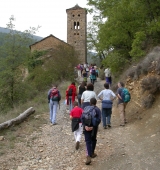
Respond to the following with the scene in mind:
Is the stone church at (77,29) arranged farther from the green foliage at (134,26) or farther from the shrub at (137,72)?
the shrub at (137,72)

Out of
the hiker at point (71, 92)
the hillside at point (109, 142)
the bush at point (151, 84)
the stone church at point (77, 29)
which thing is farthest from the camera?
the stone church at point (77, 29)

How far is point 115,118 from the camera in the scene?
37.2ft

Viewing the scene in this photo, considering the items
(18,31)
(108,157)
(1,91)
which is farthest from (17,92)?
(108,157)

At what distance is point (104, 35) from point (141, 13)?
2851 millimetres

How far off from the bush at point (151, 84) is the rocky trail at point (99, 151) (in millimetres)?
1357

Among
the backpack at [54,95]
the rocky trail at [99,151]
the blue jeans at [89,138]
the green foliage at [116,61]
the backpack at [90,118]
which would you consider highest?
the green foliage at [116,61]

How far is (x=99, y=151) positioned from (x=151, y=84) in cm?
436

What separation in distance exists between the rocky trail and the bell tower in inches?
1950

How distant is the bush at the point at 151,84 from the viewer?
10091mm

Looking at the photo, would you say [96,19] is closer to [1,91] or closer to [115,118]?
[1,91]

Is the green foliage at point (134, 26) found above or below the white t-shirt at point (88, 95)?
above

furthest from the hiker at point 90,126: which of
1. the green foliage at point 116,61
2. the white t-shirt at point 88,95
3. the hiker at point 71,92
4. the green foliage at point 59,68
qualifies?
the green foliage at point 59,68

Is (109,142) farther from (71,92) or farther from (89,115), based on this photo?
(71,92)

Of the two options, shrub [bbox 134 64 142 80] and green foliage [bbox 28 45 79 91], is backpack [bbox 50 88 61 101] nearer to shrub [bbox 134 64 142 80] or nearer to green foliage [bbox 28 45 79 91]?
shrub [bbox 134 64 142 80]
